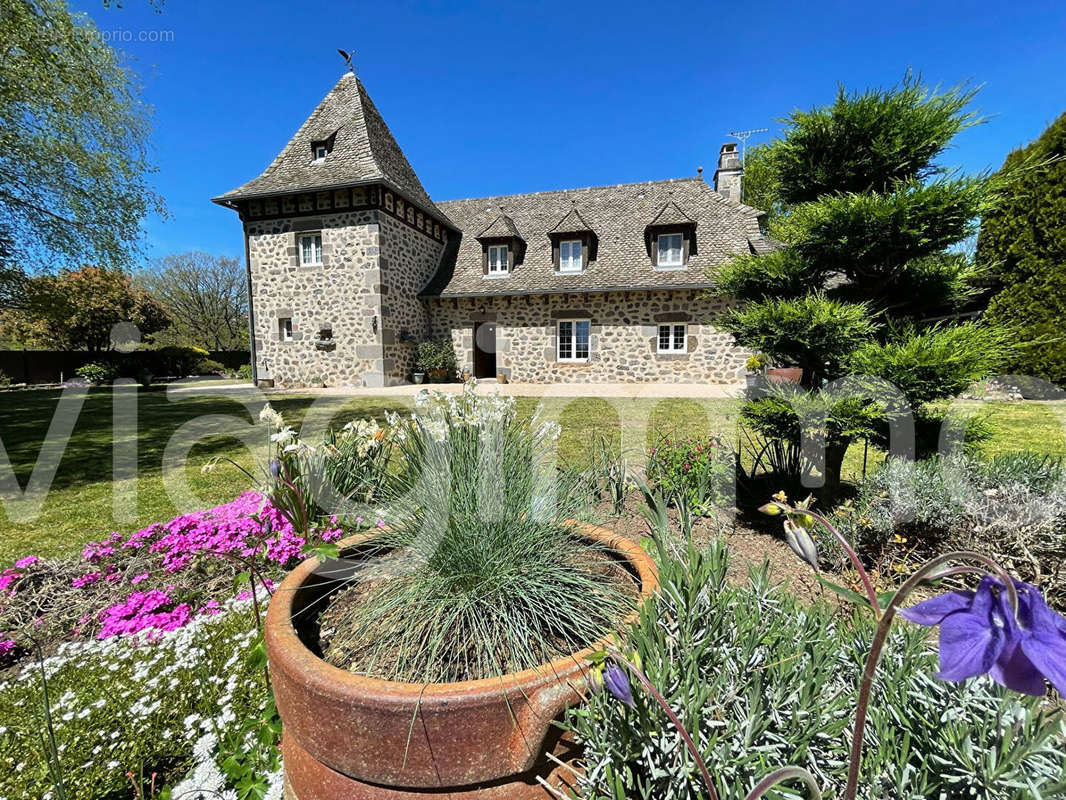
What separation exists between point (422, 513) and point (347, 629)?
0.41 meters

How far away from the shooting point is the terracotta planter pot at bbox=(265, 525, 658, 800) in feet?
3.22

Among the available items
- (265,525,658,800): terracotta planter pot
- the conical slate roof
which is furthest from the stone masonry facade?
(265,525,658,800): terracotta planter pot

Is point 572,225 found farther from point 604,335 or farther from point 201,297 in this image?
point 201,297

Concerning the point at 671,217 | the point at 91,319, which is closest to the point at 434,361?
the point at 671,217

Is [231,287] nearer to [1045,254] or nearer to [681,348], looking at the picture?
[681,348]

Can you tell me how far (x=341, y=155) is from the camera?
38.9 ft

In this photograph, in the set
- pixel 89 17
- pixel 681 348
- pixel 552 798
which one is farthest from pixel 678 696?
pixel 89 17

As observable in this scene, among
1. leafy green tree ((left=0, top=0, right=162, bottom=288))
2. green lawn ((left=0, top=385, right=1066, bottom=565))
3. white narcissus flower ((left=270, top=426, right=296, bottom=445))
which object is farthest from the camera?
leafy green tree ((left=0, top=0, right=162, bottom=288))

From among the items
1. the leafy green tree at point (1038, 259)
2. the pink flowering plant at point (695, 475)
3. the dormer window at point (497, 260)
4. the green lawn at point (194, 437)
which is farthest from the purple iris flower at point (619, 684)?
the dormer window at point (497, 260)

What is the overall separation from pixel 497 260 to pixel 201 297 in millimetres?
24169

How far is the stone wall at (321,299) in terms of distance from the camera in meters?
11.7

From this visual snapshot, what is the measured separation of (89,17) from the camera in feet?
29.7

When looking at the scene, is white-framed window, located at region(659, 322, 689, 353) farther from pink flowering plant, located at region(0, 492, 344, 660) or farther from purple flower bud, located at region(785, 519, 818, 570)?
purple flower bud, located at region(785, 519, 818, 570)

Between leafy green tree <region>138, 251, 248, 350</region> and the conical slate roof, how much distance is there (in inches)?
727
